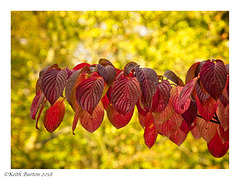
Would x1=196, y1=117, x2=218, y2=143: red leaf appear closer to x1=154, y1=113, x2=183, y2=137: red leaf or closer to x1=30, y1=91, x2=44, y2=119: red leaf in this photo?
x1=154, y1=113, x2=183, y2=137: red leaf

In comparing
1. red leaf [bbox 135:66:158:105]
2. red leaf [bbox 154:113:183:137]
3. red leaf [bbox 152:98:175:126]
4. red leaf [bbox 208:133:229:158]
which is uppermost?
red leaf [bbox 135:66:158:105]

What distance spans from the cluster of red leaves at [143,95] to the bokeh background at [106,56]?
2.54 m

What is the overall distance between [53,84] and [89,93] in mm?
65

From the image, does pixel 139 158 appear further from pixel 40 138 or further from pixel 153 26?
pixel 153 26

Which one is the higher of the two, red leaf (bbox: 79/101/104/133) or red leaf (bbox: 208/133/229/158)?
red leaf (bbox: 79/101/104/133)

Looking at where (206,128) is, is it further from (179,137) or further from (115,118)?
(115,118)

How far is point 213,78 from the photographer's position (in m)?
0.44

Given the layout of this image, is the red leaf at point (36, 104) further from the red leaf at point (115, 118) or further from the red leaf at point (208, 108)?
the red leaf at point (208, 108)

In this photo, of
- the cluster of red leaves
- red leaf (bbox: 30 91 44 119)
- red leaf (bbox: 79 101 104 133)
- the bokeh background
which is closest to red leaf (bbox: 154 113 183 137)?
the cluster of red leaves

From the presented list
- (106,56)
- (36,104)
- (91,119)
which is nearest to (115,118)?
(91,119)

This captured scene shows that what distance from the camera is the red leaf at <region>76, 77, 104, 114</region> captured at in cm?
43

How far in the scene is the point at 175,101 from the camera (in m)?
0.47

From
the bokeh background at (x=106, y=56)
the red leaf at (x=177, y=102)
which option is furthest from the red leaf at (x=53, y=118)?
the bokeh background at (x=106, y=56)
